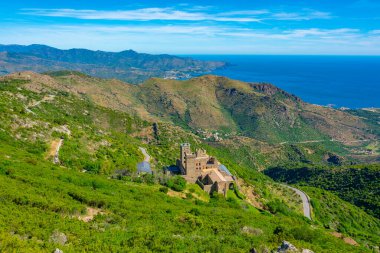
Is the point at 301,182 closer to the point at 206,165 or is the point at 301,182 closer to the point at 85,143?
the point at 206,165

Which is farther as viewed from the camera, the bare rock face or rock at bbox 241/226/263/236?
rock at bbox 241/226/263/236

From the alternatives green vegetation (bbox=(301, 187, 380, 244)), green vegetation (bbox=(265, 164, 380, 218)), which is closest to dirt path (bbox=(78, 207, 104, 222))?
green vegetation (bbox=(301, 187, 380, 244))

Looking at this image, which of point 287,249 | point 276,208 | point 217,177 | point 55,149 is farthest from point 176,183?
point 287,249

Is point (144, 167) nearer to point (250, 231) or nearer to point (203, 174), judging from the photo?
point (203, 174)

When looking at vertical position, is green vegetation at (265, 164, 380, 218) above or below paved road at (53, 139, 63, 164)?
below

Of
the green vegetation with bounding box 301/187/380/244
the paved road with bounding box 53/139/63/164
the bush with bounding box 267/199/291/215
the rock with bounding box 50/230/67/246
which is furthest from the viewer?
the green vegetation with bounding box 301/187/380/244

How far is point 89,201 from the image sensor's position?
107 feet

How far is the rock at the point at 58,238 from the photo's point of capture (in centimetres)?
2228

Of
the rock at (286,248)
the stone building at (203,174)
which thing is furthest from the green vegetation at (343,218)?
the rock at (286,248)

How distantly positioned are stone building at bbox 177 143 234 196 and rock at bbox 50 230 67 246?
1348 inches

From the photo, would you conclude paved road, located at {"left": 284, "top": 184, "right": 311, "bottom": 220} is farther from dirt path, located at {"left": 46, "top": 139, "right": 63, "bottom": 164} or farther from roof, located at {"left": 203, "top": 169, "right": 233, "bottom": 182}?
dirt path, located at {"left": 46, "top": 139, "right": 63, "bottom": 164}

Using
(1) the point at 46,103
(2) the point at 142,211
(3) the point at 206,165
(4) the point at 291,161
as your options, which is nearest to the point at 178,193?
(3) the point at 206,165

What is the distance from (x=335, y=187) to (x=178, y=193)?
7364cm

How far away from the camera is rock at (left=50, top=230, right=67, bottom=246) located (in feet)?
73.1
